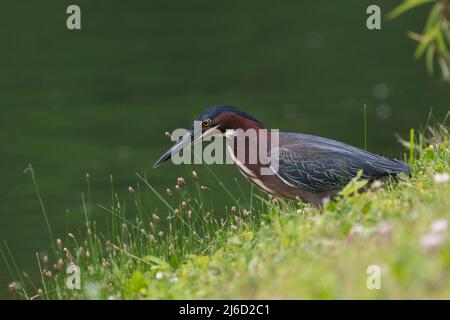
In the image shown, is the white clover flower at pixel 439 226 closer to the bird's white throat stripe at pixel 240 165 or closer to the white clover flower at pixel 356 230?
the white clover flower at pixel 356 230

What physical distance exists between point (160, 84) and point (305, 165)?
593 inches

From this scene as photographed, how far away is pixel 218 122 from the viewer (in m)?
7.45

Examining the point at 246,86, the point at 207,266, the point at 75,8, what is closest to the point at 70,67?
the point at 75,8

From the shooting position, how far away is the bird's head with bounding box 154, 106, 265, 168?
7422mm

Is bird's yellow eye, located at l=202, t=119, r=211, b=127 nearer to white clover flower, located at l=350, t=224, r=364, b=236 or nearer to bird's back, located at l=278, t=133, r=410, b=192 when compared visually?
bird's back, located at l=278, t=133, r=410, b=192

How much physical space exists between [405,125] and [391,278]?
1438 cm

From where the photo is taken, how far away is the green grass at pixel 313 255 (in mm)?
4371

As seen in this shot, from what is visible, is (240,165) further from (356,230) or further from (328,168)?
(356,230)

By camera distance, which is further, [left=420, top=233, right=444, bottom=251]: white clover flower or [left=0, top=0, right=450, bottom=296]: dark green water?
[left=0, top=0, right=450, bottom=296]: dark green water

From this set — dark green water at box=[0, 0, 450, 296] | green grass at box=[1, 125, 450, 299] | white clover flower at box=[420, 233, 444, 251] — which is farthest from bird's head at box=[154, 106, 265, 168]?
dark green water at box=[0, 0, 450, 296]

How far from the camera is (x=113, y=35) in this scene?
1017 inches

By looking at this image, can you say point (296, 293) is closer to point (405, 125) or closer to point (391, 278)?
point (391, 278)

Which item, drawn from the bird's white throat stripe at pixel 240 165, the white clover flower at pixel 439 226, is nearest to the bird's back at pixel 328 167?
the bird's white throat stripe at pixel 240 165

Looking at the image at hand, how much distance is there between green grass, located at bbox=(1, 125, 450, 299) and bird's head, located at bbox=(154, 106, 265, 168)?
2.16 ft
